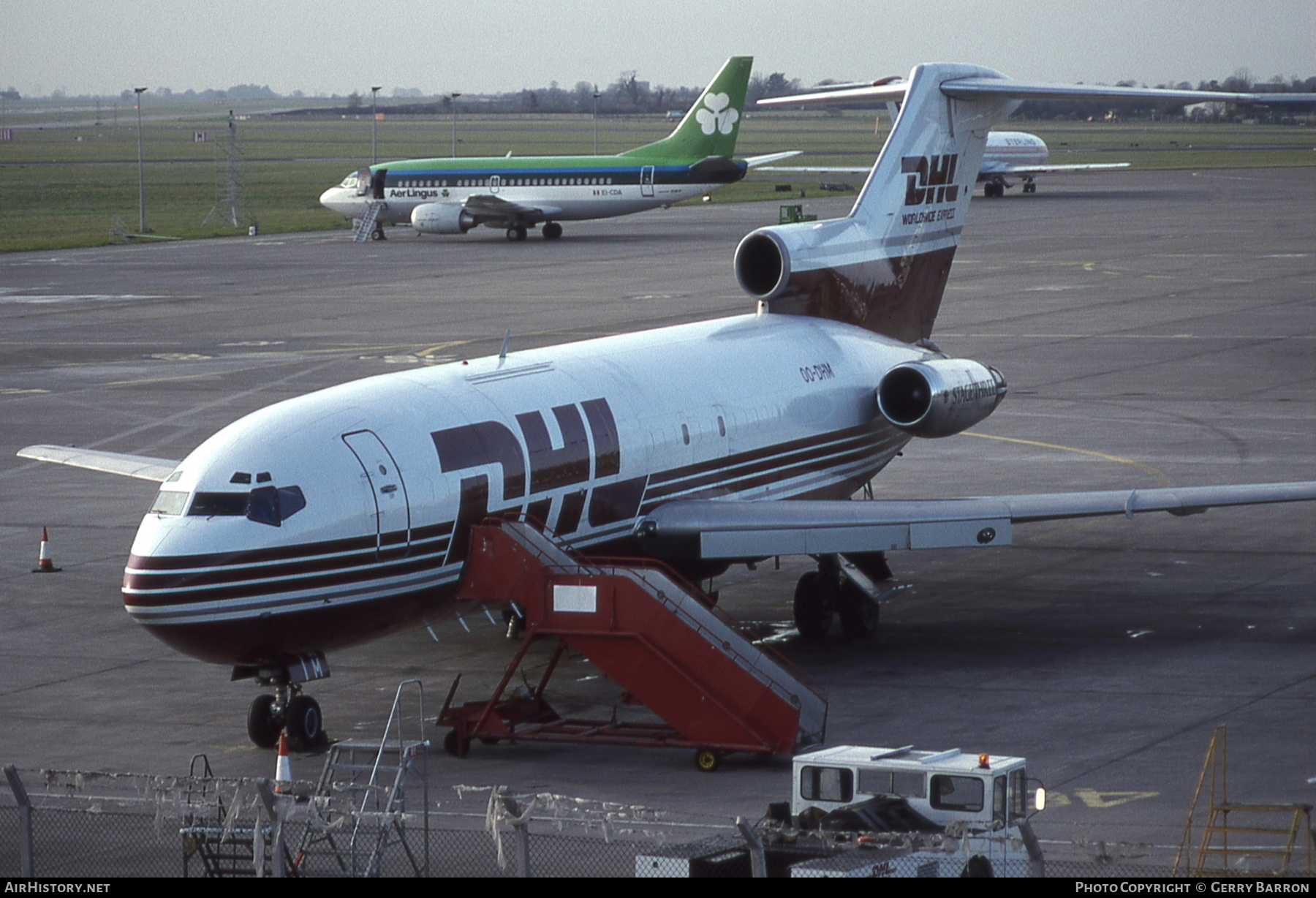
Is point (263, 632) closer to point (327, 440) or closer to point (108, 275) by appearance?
point (327, 440)

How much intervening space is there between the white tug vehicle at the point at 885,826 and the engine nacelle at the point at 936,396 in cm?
1015

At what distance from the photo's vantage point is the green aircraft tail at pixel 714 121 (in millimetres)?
85875

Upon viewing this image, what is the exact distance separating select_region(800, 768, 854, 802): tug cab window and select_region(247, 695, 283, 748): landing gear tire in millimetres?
6561

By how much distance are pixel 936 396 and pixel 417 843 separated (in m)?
12.9

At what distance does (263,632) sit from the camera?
61.5 feet

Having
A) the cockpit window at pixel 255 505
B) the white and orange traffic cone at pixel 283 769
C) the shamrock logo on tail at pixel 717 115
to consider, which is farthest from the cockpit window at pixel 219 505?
the shamrock logo on tail at pixel 717 115

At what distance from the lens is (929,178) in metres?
30.5

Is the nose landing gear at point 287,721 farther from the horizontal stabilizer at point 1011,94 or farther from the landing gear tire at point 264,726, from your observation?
the horizontal stabilizer at point 1011,94

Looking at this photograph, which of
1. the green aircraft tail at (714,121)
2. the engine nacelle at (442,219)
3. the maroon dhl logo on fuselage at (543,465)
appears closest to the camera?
the maroon dhl logo on fuselage at (543,465)

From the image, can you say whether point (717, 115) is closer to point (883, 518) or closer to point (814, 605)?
point (814, 605)

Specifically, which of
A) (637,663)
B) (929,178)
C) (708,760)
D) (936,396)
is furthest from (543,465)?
A: (929,178)

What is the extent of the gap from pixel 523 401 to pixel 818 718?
207 inches
